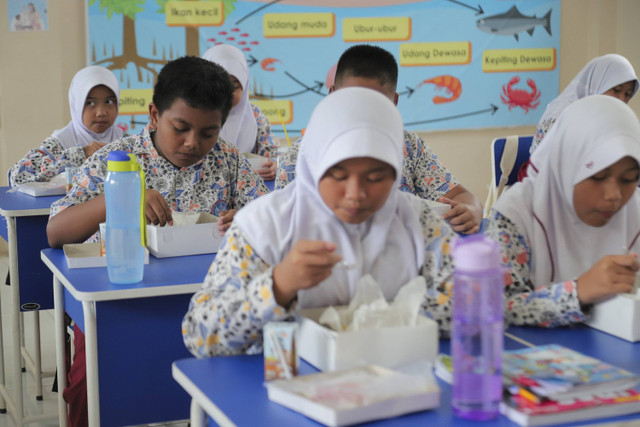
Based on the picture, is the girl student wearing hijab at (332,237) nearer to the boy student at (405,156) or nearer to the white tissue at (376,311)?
the white tissue at (376,311)

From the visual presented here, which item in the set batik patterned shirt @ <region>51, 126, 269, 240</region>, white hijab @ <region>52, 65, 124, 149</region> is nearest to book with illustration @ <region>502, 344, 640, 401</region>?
batik patterned shirt @ <region>51, 126, 269, 240</region>

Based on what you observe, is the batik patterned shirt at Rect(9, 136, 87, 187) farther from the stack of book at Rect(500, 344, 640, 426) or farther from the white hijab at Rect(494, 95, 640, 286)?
the stack of book at Rect(500, 344, 640, 426)

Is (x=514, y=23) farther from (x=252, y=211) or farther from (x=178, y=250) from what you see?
(x=252, y=211)

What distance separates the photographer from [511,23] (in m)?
6.49

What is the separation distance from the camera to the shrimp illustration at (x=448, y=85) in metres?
6.25

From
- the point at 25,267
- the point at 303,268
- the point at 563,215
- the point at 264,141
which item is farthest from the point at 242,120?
the point at 303,268

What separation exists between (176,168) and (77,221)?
36 cm

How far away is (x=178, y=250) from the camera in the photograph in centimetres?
224

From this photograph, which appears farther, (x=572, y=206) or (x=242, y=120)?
(x=242, y=120)

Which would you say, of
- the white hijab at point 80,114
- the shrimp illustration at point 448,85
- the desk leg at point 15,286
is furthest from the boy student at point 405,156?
the shrimp illustration at point 448,85

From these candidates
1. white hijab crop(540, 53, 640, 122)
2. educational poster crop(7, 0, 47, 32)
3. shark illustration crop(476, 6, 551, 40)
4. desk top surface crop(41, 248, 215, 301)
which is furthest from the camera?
shark illustration crop(476, 6, 551, 40)

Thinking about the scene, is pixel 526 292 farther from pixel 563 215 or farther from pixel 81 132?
pixel 81 132

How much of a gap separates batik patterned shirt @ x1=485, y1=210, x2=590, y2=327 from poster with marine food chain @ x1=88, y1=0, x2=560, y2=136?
13.2 ft

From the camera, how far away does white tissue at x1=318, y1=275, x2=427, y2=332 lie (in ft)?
4.44
